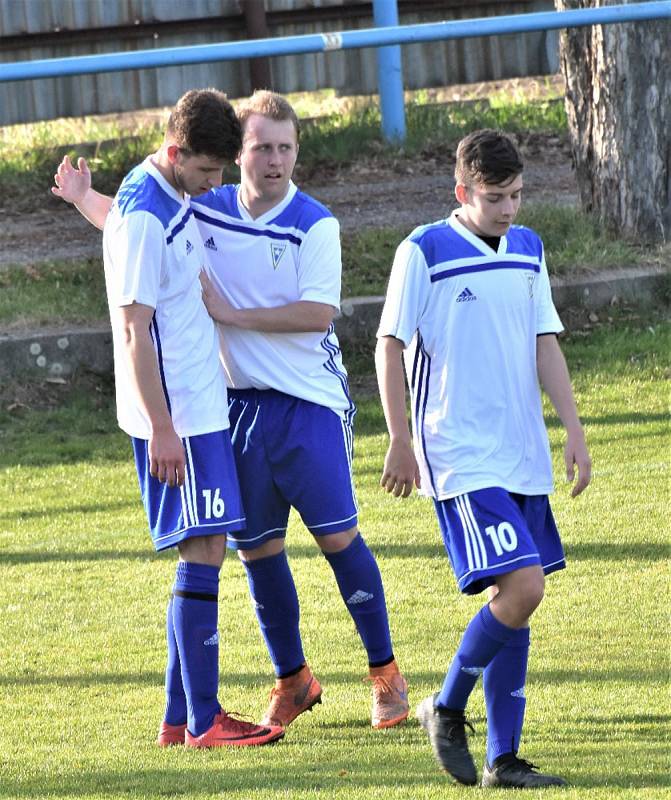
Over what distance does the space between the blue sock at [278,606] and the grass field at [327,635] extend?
0.21m

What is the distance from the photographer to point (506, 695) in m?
4.24

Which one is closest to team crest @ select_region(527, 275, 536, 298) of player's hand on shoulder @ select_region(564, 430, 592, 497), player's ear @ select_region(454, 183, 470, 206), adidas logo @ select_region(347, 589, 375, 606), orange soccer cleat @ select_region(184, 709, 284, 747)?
player's ear @ select_region(454, 183, 470, 206)

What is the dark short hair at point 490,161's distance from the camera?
167 inches

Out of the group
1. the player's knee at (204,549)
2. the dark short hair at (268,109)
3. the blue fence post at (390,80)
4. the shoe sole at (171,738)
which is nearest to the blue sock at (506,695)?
the player's knee at (204,549)

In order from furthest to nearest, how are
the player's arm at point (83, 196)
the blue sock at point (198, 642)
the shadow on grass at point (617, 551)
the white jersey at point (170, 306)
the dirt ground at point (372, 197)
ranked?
the dirt ground at point (372, 197)
the shadow on grass at point (617, 551)
the player's arm at point (83, 196)
the blue sock at point (198, 642)
the white jersey at point (170, 306)

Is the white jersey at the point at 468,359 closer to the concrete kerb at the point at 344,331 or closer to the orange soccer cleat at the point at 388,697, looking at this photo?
the orange soccer cleat at the point at 388,697

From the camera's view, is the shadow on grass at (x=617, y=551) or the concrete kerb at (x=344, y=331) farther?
the concrete kerb at (x=344, y=331)

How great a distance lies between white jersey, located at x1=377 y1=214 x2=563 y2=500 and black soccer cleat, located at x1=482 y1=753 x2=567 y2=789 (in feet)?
2.33

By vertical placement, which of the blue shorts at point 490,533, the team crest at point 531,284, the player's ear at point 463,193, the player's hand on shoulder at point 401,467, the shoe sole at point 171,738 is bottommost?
the shoe sole at point 171,738

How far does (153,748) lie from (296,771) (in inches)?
22.0

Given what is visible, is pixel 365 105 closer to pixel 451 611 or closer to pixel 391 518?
pixel 391 518

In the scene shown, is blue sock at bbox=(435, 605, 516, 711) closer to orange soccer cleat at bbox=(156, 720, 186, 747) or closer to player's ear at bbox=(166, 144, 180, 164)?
orange soccer cleat at bbox=(156, 720, 186, 747)

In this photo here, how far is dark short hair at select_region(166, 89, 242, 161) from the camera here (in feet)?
14.6

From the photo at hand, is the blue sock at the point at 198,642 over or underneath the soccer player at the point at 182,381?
underneath
